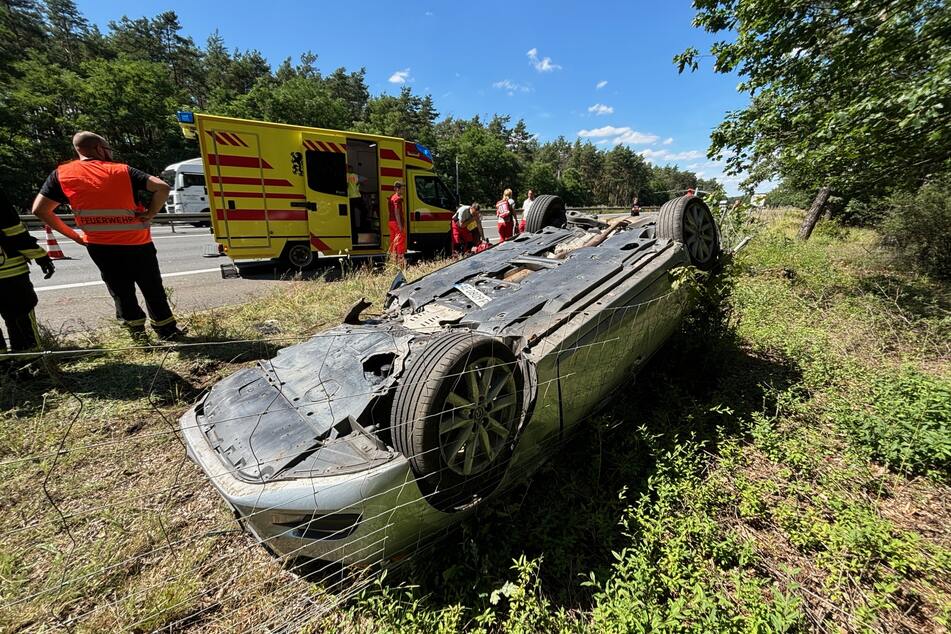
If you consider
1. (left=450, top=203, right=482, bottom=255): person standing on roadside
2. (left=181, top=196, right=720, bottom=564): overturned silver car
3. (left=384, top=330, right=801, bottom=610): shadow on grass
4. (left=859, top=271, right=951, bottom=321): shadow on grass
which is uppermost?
(left=450, top=203, right=482, bottom=255): person standing on roadside

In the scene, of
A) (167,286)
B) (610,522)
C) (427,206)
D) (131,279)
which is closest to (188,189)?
(167,286)

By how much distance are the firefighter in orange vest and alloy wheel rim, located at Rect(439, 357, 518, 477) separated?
331 cm

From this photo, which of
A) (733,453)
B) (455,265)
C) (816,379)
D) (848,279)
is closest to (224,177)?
(455,265)

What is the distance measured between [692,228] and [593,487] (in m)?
2.34

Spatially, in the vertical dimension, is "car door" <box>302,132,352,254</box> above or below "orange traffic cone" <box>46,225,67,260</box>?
above

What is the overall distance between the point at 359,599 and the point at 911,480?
3.10m

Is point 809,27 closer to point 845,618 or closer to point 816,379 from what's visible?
point 816,379

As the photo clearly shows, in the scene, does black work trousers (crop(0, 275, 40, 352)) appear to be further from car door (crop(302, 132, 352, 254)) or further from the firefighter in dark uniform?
car door (crop(302, 132, 352, 254))

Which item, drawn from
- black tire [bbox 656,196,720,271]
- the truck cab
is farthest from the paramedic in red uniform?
the truck cab

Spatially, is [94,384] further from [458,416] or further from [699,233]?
[699,233]

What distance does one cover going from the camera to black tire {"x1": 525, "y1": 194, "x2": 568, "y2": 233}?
4504 millimetres

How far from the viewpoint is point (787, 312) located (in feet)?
16.6

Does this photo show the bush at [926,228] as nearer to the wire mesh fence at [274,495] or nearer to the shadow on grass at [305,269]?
the wire mesh fence at [274,495]

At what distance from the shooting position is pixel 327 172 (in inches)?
304
